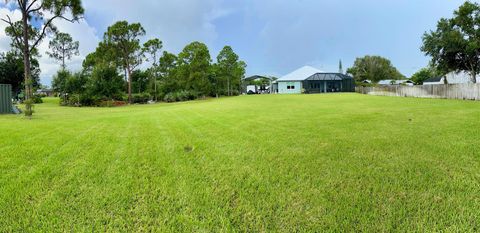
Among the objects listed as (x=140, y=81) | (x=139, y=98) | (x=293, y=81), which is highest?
(x=140, y=81)

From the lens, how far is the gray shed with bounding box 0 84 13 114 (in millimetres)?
14719

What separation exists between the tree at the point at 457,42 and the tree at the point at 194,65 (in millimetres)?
25350

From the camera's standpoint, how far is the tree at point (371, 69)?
75.6 metres

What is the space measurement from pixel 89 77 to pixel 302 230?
33954 mm

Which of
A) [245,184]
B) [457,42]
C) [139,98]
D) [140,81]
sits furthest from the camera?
[140,81]

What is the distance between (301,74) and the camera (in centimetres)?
5094

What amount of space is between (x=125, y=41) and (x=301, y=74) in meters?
31.5

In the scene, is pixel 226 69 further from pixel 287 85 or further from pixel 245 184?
pixel 245 184

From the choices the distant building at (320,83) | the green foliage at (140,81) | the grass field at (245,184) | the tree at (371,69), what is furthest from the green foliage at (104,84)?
the tree at (371,69)

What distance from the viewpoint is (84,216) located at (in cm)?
272

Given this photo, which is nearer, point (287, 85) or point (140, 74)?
point (140, 74)

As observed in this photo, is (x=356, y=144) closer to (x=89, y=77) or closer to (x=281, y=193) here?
(x=281, y=193)

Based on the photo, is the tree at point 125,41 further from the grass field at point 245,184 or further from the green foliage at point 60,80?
the grass field at point 245,184

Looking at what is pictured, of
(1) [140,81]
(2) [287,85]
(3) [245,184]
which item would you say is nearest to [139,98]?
(1) [140,81]
